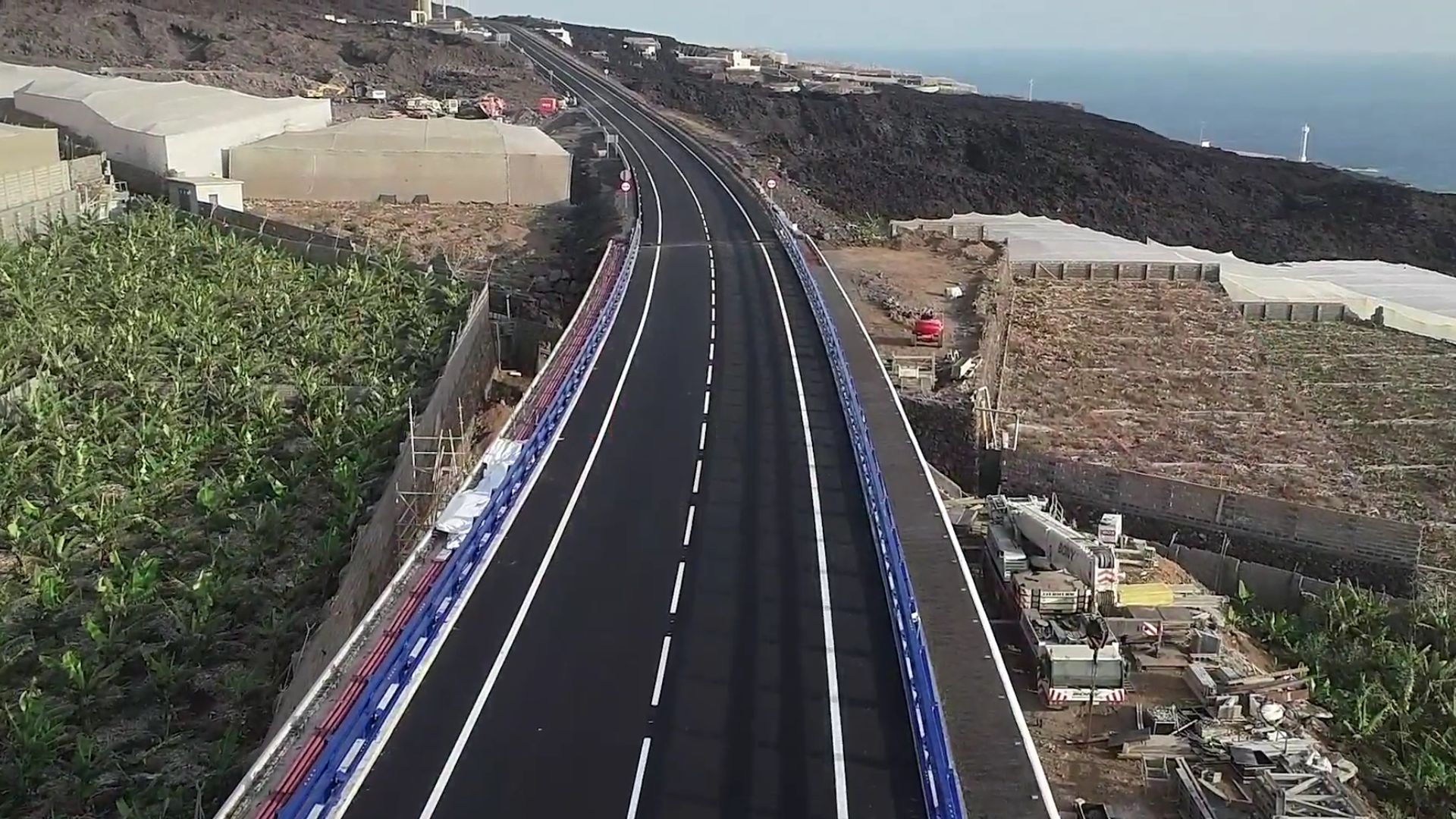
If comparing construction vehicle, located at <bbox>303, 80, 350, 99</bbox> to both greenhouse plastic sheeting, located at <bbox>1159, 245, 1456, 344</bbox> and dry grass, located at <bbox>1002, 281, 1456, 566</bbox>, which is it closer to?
dry grass, located at <bbox>1002, 281, 1456, 566</bbox>

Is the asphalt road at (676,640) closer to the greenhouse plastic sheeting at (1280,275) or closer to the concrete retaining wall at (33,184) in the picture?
the concrete retaining wall at (33,184)

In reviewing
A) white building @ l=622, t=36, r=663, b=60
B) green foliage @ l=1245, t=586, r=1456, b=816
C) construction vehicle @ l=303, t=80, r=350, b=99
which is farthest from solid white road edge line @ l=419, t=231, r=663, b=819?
white building @ l=622, t=36, r=663, b=60

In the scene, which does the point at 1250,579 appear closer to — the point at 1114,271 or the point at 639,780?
the point at 639,780

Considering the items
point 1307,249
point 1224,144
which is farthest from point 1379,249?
point 1224,144

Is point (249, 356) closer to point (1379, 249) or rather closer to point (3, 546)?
point (3, 546)

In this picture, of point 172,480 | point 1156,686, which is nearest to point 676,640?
point 1156,686

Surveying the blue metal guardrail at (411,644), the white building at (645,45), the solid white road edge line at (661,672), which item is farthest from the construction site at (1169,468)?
the white building at (645,45)
